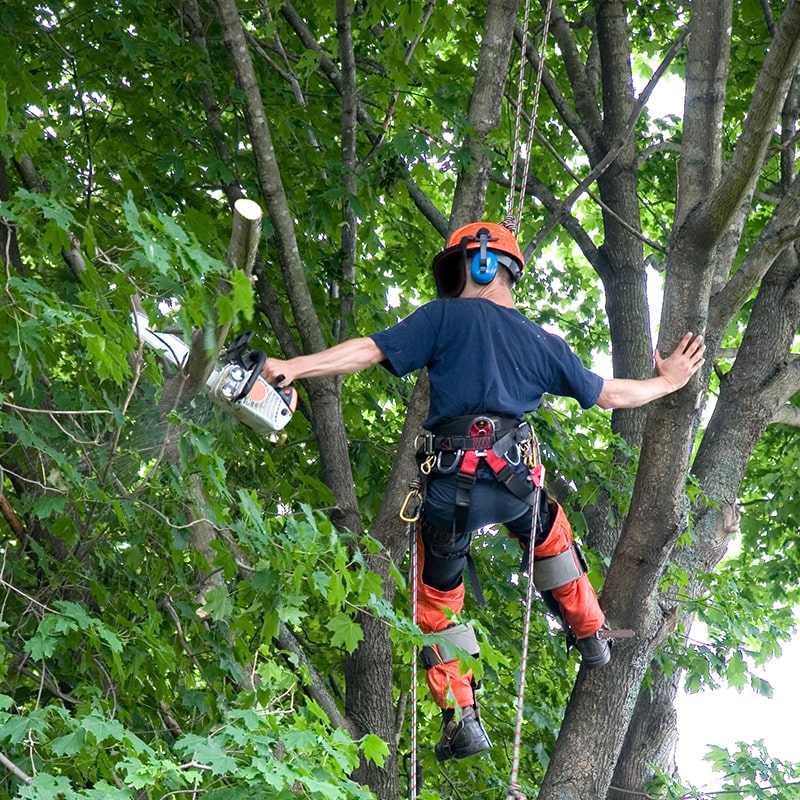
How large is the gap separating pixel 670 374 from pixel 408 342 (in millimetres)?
1002

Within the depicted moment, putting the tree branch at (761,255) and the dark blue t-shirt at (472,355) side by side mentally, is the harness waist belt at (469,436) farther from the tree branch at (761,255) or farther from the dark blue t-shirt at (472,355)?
the tree branch at (761,255)

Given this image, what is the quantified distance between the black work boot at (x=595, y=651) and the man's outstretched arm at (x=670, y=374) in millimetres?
900

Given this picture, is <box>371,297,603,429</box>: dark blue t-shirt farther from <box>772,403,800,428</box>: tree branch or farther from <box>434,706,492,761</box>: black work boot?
<box>772,403,800,428</box>: tree branch

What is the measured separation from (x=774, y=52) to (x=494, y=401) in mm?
1569

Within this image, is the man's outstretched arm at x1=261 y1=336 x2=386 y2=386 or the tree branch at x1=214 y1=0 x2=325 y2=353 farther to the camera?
the tree branch at x1=214 y1=0 x2=325 y2=353

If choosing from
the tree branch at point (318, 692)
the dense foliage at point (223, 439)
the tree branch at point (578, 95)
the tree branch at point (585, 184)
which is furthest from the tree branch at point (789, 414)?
the tree branch at point (318, 692)

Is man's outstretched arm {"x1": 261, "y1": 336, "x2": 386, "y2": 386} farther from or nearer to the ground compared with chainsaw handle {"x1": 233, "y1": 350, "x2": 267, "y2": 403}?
farther from the ground

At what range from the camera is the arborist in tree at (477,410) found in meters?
4.44

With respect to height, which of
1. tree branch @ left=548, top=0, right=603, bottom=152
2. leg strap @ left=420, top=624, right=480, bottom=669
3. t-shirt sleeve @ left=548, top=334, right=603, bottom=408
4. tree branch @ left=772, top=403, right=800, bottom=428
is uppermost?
tree branch @ left=548, top=0, right=603, bottom=152

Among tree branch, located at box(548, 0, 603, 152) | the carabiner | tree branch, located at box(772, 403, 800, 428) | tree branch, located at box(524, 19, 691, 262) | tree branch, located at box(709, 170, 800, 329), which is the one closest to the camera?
the carabiner

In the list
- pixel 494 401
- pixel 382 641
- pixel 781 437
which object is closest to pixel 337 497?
pixel 382 641

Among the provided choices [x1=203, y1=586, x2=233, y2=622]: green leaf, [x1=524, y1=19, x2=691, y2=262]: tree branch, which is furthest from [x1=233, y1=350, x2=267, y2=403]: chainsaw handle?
[x1=524, y1=19, x2=691, y2=262]: tree branch

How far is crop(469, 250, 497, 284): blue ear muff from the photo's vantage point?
4.57 metres

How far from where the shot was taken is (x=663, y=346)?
478cm
